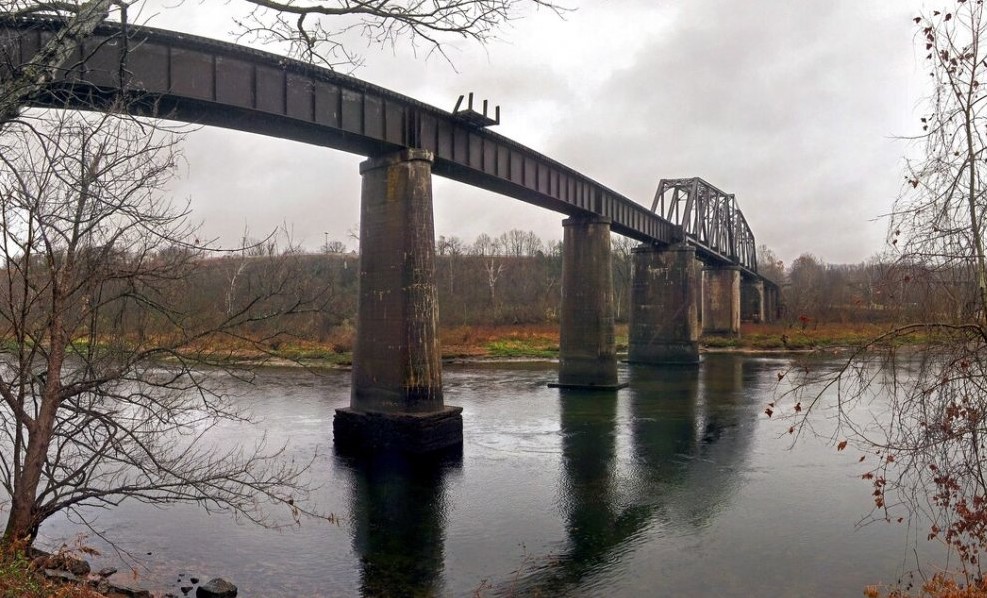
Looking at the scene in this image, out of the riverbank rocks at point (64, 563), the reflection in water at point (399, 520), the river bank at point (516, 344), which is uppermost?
the river bank at point (516, 344)

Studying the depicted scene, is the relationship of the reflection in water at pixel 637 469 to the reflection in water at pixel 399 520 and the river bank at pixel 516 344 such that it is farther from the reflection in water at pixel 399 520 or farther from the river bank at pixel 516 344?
the river bank at pixel 516 344

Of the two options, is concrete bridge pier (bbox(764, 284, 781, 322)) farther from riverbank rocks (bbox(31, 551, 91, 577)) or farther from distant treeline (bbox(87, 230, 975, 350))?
riverbank rocks (bbox(31, 551, 91, 577))

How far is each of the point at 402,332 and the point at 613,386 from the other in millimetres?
16748

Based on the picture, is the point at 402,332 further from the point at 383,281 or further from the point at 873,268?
the point at 873,268

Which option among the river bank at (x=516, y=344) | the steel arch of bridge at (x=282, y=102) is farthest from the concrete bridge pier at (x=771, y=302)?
the steel arch of bridge at (x=282, y=102)

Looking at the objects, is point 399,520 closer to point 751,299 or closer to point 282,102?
point 282,102

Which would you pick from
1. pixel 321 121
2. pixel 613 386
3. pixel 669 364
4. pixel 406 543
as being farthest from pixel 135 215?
pixel 669 364

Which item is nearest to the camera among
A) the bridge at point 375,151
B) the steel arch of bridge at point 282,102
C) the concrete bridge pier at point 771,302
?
the steel arch of bridge at point 282,102

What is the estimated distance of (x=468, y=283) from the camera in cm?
8969

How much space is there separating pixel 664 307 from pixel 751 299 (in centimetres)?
4590

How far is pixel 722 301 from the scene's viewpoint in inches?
2704

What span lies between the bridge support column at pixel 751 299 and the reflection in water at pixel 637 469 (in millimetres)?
58355

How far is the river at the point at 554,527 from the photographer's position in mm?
10695

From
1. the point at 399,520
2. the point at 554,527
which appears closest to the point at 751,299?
the point at 554,527
